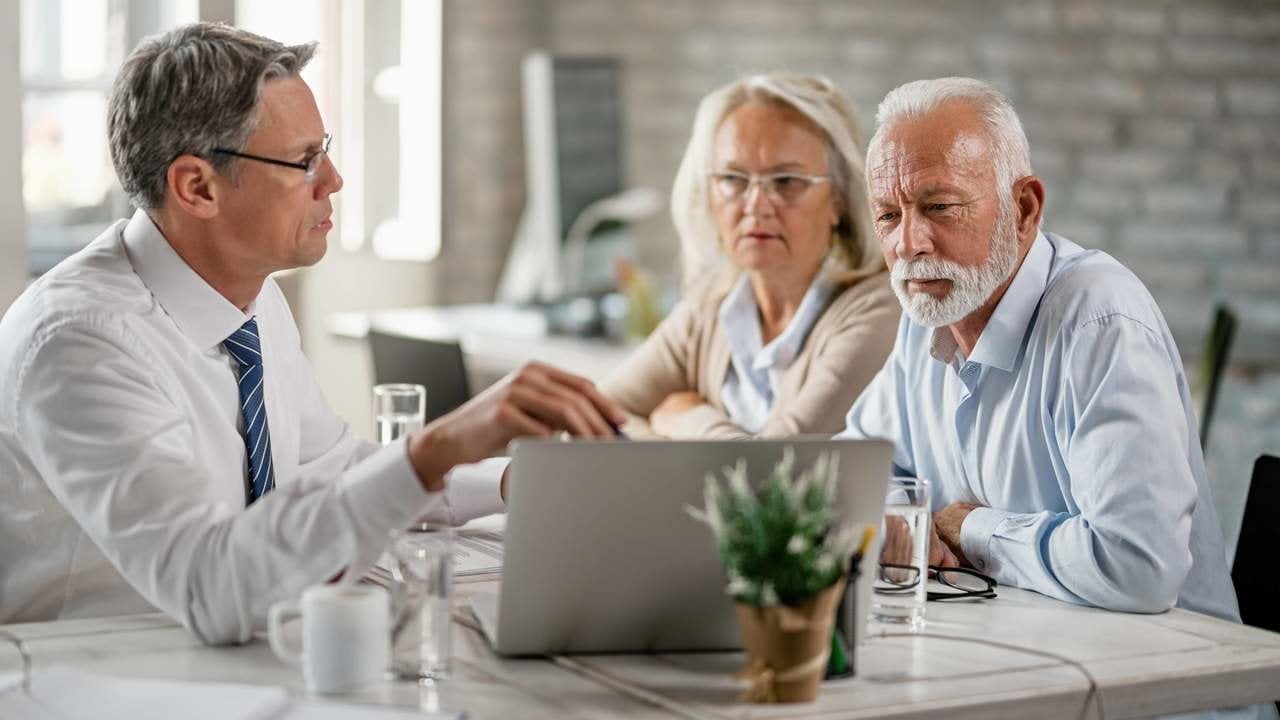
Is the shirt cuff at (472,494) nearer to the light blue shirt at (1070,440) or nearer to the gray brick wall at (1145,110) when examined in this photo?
the light blue shirt at (1070,440)

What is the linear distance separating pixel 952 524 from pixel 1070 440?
0.61 ft

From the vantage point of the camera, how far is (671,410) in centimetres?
288

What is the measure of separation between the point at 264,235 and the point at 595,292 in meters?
3.06

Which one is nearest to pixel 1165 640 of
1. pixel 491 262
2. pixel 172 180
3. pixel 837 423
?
pixel 837 423

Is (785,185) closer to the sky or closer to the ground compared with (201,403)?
closer to the sky

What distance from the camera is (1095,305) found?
73.0 inches

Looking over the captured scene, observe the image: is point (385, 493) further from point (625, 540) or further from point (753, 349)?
point (753, 349)

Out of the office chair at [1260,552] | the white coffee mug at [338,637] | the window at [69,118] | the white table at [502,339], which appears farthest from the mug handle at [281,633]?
the window at [69,118]

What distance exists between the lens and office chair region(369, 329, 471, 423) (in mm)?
3041

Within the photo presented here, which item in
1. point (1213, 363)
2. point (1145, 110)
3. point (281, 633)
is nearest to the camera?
point (281, 633)

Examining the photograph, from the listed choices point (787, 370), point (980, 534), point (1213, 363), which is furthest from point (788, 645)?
point (1213, 363)

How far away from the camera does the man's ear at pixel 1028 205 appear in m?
1.99

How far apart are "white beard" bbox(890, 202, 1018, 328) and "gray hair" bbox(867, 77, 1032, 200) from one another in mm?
49

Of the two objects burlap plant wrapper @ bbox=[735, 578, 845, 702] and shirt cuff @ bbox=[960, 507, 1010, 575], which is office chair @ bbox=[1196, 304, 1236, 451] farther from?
burlap plant wrapper @ bbox=[735, 578, 845, 702]
